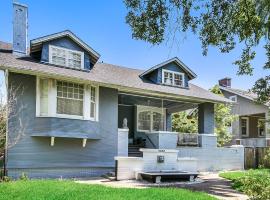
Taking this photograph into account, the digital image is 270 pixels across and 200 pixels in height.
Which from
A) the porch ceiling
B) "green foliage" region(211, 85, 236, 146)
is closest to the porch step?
the porch ceiling

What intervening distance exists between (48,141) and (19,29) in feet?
18.6

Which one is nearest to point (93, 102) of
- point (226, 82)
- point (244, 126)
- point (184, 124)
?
point (184, 124)

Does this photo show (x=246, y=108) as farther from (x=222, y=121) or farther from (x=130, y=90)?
(x=130, y=90)

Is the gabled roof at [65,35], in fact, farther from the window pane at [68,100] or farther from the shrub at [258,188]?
the shrub at [258,188]

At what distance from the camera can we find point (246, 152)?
952 inches

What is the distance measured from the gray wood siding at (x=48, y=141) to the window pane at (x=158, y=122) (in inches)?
282

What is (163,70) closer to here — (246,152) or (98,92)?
(98,92)

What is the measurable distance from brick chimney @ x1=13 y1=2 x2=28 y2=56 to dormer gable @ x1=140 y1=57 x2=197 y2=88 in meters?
7.79

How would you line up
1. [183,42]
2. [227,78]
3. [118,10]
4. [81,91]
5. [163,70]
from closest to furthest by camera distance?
[183,42] → [118,10] → [81,91] → [163,70] → [227,78]

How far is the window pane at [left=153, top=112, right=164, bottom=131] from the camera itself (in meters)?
24.7

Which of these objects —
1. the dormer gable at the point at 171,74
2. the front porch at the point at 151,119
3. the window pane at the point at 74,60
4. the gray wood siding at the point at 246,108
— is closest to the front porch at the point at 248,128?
the gray wood siding at the point at 246,108

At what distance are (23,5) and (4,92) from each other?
15.4 ft

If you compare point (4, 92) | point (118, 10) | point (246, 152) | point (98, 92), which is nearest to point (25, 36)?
point (4, 92)

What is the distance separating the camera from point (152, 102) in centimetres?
2331
